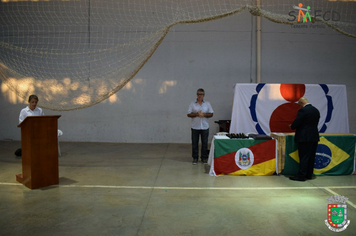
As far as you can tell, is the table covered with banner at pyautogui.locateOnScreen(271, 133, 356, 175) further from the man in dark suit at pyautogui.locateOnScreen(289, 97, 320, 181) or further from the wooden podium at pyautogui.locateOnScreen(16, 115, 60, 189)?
the wooden podium at pyautogui.locateOnScreen(16, 115, 60, 189)

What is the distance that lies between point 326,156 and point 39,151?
488cm

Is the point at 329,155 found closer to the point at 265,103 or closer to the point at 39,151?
the point at 265,103

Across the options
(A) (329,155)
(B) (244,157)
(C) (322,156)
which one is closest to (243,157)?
(B) (244,157)

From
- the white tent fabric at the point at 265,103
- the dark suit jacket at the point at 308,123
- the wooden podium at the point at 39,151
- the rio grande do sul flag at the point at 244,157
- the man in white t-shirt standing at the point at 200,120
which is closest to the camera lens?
the wooden podium at the point at 39,151

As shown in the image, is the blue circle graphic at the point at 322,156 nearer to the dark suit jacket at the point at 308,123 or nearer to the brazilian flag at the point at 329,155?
the brazilian flag at the point at 329,155

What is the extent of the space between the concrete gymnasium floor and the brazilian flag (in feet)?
0.60

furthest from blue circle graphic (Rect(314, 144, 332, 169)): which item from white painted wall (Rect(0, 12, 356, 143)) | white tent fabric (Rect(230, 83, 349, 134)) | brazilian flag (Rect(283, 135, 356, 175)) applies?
white painted wall (Rect(0, 12, 356, 143))

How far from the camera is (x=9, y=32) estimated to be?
8.67 metres

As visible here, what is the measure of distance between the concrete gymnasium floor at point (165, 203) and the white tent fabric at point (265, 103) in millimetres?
1782

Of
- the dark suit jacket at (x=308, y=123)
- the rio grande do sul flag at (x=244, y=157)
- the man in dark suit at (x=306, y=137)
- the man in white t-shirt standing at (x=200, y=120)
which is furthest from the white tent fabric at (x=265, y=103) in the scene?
the dark suit jacket at (x=308, y=123)

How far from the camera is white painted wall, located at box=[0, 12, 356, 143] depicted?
28.1 ft

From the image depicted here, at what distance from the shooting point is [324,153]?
4758 mm

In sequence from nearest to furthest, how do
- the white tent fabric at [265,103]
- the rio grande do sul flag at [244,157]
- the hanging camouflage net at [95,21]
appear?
1. the rio grande do sul flag at [244,157]
2. the white tent fabric at [265,103]
3. the hanging camouflage net at [95,21]

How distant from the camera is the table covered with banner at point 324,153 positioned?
4742mm
